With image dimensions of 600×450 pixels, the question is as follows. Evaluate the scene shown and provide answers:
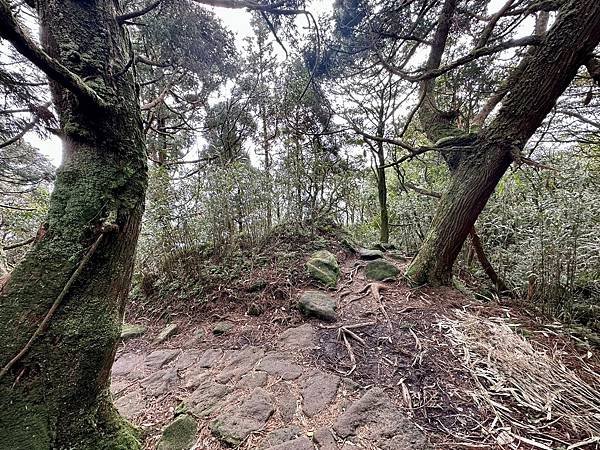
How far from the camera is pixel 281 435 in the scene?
4.74 ft

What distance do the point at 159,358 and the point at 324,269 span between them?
7.07ft

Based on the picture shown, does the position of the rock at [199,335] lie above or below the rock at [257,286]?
below

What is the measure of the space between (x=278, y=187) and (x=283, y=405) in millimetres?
3204

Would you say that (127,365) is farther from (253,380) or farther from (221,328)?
(253,380)

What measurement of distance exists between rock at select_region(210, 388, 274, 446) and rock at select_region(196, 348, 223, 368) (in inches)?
27.9

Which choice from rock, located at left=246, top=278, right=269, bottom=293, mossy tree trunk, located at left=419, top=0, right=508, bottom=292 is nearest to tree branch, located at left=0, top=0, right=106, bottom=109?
rock, located at left=246, top=278, right=269, bottom=293

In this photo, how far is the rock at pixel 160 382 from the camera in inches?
80.9

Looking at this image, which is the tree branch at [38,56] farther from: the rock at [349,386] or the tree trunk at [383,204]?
the tree trunk at [383,204]

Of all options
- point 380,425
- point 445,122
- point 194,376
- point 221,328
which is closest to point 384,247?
point 445,122

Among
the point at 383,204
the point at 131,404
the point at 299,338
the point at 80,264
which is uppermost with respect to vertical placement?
the point at 383,204

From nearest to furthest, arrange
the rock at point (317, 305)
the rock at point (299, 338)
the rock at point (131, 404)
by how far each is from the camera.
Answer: the rock at point (131, 404), the rock at point (299, 338), the rock at point (317, 305)

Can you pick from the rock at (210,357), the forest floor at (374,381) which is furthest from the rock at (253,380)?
the rock at (210,357)

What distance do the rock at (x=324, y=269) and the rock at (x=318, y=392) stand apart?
1.50m

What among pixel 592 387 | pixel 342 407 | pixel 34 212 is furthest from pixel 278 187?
pixel 34 212
